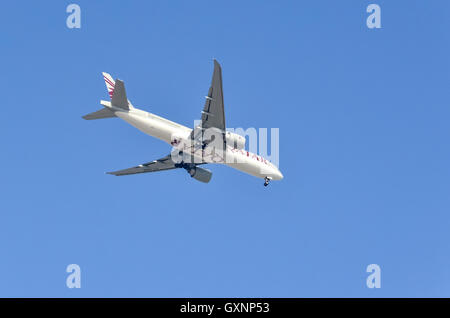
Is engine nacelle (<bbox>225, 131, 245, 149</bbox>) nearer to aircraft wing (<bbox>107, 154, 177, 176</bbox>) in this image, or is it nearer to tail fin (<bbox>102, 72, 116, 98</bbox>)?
aircraft wing (<bbox>107, 154, 177, 176</bbox>)

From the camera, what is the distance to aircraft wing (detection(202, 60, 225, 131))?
4341 centimetres

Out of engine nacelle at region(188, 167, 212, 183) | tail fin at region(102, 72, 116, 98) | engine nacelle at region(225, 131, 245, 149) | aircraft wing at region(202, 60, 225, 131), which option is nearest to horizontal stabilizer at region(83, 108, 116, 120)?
tail fin at region(102, 72, 116, 98)

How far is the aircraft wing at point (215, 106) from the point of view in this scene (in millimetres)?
43406

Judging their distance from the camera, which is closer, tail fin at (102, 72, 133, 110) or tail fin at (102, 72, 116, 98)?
tail fin at (102, 72, 133, 110)

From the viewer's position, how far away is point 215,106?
46000 millimetres

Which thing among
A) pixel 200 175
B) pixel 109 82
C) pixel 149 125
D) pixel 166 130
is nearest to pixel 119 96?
pixel 149 125

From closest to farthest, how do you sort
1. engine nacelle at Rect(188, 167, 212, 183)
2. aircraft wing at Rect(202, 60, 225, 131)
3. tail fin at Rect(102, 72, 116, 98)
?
1. aircraft wing at Rect(202, 60, 225, 131)
2. tail fin at Rect(102, 72, 116, 98)
3. engine nacelle at Rect(188, 167, 212, 183)

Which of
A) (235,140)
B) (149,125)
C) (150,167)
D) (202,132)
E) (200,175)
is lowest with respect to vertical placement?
(200,175)

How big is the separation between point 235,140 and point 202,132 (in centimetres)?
286

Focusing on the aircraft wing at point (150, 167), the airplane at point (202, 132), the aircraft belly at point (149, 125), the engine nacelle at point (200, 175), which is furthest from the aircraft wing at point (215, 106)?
the aircraft wing at point (150, 167)

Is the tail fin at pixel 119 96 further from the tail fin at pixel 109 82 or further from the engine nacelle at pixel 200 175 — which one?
the engine nacelle at pixel 200 175

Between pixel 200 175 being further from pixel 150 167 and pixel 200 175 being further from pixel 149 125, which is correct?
pixel 149 125
